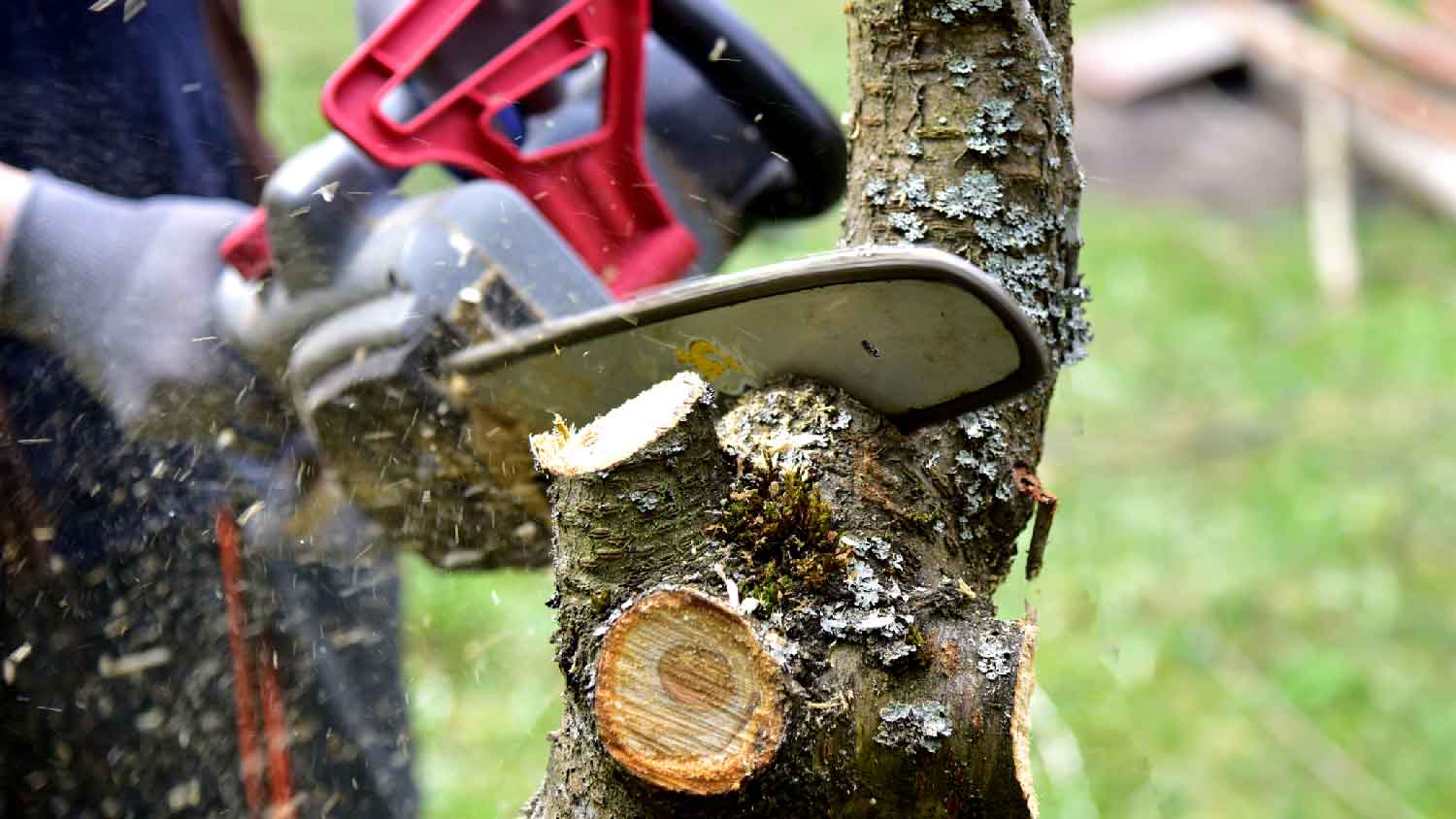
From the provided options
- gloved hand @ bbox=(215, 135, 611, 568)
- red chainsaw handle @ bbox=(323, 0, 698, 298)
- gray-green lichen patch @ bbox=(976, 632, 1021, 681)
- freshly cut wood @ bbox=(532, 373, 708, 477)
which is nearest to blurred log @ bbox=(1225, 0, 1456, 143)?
red chainsaw handle @ bbox=(323, 0, 698, 298)

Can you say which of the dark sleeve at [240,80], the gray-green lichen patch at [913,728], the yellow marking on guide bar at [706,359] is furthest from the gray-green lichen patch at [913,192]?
the dark sleeve at [240,80]

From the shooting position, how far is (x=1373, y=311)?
A: 543 cm

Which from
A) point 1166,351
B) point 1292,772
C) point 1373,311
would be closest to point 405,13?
point 1292,772

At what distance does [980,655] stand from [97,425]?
1316 mm

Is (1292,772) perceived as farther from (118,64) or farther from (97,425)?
(118,64)

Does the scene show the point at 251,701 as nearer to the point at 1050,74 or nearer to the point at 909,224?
the point at 909,224

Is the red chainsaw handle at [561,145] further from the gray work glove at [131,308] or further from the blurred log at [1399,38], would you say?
the blurred log at [1399,38]

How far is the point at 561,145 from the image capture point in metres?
1.62

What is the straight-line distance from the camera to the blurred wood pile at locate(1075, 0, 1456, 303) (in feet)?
20.9

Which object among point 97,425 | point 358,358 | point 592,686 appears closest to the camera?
point 592,686

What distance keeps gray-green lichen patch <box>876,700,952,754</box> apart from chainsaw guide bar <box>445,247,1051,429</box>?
0.28 metres

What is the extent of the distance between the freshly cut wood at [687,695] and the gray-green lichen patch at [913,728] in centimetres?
9

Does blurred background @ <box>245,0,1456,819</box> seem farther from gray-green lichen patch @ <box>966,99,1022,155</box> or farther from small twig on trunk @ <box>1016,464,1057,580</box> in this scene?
gray-green lichen patch @ <box>966,99,1022,155</box>

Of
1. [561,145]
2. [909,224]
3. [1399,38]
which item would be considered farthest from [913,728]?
[1399,38]
